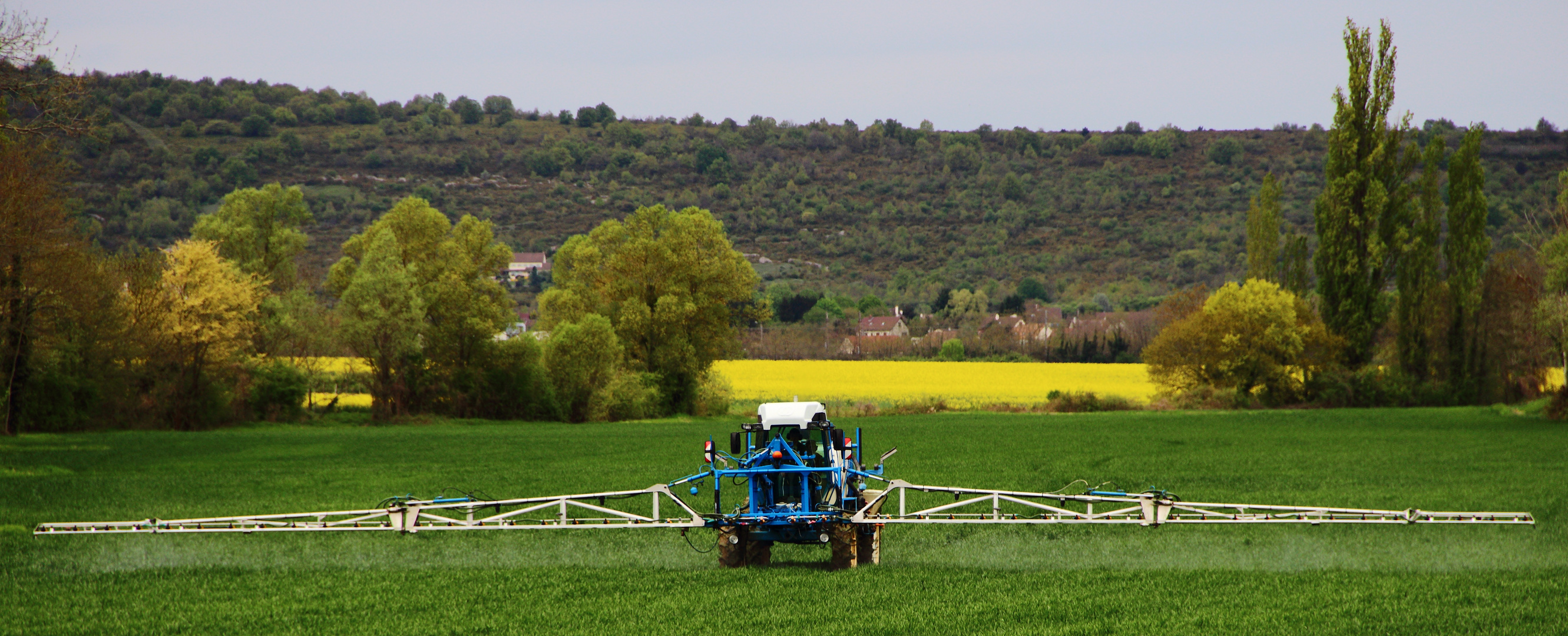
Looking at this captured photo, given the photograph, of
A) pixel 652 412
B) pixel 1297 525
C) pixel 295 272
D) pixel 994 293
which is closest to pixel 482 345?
pixel 652 412

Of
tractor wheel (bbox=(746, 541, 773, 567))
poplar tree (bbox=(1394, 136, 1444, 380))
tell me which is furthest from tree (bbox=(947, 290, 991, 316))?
tractor wheel (bbox=(746, 541, 773, 567))

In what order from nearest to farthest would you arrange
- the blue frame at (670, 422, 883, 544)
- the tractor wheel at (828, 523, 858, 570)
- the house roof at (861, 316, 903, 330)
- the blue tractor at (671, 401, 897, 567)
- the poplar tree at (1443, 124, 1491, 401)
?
1. the blue frame at (670, 422, 883, 544)
2. the blue tractor at (671, 401, 897, 567)
3. the tractor wheel at (828, 523, 858, 570)
4. the poplar tree at (1443, 124, 1491, 401)
5. the house roof at (861, 316, 903, 330)

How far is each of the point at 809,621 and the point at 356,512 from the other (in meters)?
6.64

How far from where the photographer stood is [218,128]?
16900 centimetres

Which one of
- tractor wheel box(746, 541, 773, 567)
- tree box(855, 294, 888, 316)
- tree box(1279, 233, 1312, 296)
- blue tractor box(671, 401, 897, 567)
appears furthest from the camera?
tree box(855, 294, 888, 316)

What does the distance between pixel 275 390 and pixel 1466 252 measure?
62.4 m

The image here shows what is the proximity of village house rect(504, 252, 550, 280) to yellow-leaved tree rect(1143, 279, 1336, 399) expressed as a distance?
90041 mm

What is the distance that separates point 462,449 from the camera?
41.2 metres

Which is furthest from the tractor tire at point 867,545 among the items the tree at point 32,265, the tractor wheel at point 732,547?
the tree at point 32,265

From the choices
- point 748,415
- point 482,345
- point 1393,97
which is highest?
point 1393,97

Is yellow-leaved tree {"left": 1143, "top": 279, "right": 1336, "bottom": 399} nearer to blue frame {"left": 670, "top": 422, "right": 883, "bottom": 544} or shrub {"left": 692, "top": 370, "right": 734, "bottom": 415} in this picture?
shrub {"left": 692, "top": 370, "right": 734, "bottom": 415}

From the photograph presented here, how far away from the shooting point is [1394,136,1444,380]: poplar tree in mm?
66562

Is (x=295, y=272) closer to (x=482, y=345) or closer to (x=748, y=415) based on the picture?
(x=482, y=345)

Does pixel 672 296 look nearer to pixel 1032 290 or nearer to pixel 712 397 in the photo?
pixel 712 397
